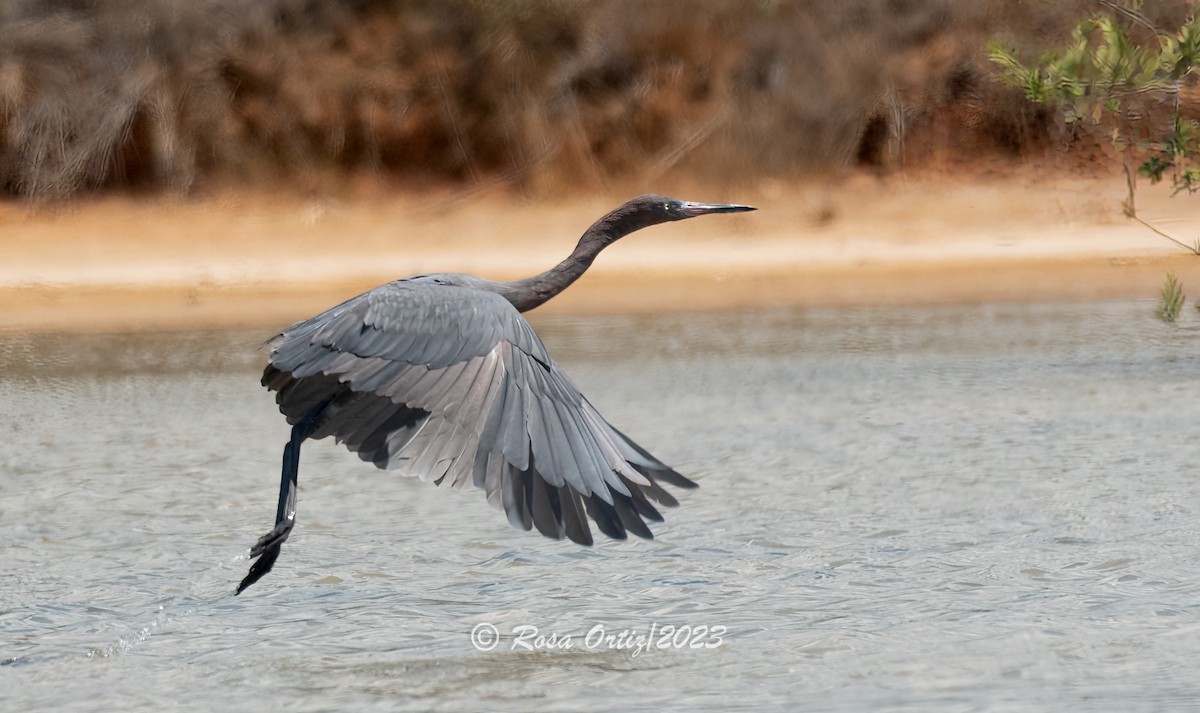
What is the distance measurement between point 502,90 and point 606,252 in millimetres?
3749

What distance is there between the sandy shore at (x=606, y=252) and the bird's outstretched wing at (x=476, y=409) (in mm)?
9430

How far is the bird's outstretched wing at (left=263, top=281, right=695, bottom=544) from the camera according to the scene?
192 inches

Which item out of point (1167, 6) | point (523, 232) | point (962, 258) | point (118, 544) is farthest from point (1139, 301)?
point (118, 544)

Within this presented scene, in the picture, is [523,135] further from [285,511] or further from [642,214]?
[285,511]

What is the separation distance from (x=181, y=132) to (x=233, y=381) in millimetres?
7568

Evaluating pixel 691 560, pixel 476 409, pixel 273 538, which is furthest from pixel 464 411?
pixel 691 560

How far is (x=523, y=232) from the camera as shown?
702 inches

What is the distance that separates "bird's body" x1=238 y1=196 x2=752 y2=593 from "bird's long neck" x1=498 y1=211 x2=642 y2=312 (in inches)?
3.5

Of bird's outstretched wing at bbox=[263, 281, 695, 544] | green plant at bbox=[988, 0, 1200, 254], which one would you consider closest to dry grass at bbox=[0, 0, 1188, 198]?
green plant at bbox=[988, 0, 1200, 254]

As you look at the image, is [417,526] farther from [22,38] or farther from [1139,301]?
[22,38]

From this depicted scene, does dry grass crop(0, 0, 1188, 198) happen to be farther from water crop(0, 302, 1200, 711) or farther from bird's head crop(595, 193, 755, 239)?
bird's head crop(595, 193, 755, 239)

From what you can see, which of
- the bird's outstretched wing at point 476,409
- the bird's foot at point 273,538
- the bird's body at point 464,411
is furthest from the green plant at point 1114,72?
the bird's foot at point 273,538

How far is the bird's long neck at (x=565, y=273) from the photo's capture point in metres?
6.18

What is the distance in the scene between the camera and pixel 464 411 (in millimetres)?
5164
